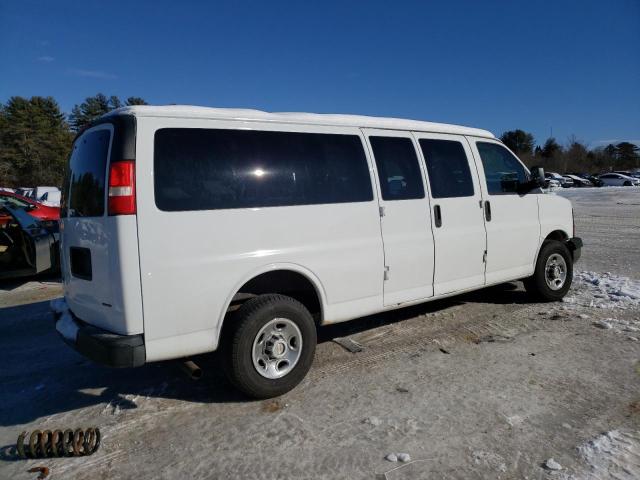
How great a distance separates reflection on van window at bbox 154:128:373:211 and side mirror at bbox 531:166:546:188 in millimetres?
2721

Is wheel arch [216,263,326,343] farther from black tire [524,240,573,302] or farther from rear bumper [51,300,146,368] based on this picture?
black tire [524,240,573,302]

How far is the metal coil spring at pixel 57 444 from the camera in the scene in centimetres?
295

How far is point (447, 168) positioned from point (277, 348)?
2776mm

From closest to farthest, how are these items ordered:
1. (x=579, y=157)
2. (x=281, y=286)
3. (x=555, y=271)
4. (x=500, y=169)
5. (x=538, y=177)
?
(x=281, y=286) < (x=500, y=169) < (x=538, y=177) < (x=555, y=271) < (x=579, y=157)

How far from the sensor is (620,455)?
110 inches

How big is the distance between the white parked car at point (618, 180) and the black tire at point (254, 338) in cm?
5347

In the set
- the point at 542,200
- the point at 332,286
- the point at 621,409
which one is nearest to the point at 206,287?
the point at 332,286

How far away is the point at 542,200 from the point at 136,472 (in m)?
5.57

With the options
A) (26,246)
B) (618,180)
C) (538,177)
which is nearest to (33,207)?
(26,246)

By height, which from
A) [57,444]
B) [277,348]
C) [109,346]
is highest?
[109,346]

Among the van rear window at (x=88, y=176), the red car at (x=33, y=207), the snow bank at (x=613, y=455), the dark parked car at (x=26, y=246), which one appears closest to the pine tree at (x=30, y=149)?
the red car at (x=33, y=207)

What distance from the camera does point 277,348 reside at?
12.1ft

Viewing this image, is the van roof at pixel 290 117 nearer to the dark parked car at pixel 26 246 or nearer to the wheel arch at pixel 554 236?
the wheel arch at pixel 554 236

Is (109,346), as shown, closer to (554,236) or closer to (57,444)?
(57,444)
